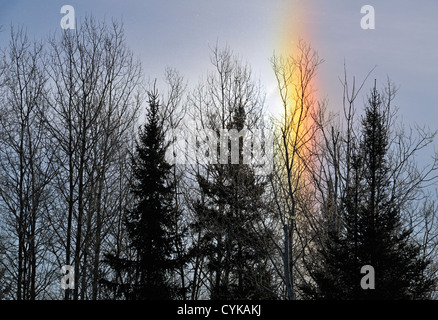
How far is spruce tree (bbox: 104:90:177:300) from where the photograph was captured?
639 inches

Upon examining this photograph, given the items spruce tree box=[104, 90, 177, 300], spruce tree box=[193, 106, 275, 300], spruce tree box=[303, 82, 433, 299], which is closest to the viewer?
spruce tree box=[303, 82, 433, 299]

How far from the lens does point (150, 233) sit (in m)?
16.5

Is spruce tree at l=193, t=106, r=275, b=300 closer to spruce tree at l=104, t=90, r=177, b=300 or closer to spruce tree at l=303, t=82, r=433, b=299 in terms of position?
spruce tree at l=104, t=90, r=177, b=300

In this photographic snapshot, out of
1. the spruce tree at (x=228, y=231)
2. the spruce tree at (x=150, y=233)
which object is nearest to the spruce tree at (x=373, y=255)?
the spruce tree at (x=228, y=231)

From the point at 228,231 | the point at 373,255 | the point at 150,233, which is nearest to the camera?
the point at 373,255

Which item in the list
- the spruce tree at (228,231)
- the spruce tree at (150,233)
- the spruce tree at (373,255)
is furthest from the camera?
the spruce tree at (150,233)

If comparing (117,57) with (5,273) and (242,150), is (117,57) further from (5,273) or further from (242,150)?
(5,273)

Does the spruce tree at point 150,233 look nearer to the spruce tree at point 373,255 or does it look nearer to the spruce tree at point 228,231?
the spruce tree at point 228,231

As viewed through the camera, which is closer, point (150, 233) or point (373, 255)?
point (373, 255)

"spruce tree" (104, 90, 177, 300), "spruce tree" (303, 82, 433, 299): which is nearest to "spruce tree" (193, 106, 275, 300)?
"spruce tree" (104, 90, 177, 300)

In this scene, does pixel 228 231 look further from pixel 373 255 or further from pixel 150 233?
pixel 373 255

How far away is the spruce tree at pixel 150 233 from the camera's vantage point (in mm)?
16234

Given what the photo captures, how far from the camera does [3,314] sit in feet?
19.8

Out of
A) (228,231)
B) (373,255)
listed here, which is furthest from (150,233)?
(373,255)
